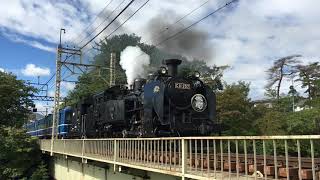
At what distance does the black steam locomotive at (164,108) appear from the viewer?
581 inches

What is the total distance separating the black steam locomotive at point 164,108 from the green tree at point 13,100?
2420cm

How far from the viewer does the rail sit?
22.2 ft

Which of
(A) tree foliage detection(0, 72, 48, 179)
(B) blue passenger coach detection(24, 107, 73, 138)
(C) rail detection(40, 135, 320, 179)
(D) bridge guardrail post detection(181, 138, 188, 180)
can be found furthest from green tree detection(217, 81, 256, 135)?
(D) bridge guardrail post detection(181, 138, 188, 180)

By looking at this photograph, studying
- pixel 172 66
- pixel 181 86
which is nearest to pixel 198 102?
pixel 181 86

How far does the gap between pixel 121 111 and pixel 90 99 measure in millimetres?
6517

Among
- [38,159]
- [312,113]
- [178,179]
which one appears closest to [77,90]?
[38,159]

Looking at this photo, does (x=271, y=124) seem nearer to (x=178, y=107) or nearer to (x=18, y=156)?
(x=178, y=107)

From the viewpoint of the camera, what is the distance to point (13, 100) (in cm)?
4091

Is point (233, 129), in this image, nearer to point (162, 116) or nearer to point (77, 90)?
point (162, 116)

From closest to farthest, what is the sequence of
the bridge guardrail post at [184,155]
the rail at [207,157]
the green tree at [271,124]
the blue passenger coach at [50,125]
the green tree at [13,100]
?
the rail at [207,157] < the bridge guardrail post at [184,155] < the blue passenger coach at [50,125] < the green tree at [271,124] < the green tree at [13,100]

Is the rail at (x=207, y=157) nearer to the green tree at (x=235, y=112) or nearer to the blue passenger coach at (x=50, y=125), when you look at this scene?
the blue passenger coach at (x=50, y=125)

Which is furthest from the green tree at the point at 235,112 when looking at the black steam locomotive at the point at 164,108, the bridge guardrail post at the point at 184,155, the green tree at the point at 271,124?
the bridge guardrail post at the point at 184,155

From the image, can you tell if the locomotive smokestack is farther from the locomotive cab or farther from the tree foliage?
the tree foliage

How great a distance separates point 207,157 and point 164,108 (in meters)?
6.47
